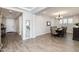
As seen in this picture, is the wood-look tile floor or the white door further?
the white door

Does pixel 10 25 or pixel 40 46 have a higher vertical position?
pixel 10 25

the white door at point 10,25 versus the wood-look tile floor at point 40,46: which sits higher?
the white door at point 10,25

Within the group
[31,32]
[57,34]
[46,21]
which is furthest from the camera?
[46,21]

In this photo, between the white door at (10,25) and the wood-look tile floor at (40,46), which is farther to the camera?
the white door at (10,25)

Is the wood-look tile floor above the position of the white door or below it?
below

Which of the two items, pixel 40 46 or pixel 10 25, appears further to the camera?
pixel 10 25
